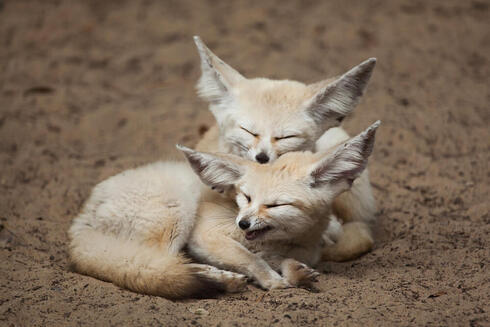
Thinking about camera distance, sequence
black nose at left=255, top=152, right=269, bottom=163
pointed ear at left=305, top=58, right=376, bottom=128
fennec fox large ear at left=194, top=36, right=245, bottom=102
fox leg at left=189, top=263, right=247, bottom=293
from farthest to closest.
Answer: fennec fox large ear at left=194, top=36, right=245, bottom=102 < pointed ear at left=305, top=58, right=376, bottom=128 < black nose at left=255, top=152, right=269, bottom=163 < fox leg at left=189, top=263, right=247, bottom=293

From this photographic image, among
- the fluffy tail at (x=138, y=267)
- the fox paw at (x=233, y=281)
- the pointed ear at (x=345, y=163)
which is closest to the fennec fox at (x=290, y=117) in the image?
the pointed ear at (x=345, y=163)

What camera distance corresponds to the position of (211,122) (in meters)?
5.90

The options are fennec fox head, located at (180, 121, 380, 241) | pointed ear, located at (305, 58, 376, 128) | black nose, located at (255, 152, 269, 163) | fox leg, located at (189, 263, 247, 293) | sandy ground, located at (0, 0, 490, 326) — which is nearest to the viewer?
sandy ground, located at (0, 0, 490, 326)

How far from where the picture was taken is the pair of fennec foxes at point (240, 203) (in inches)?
130

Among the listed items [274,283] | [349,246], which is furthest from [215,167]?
[349,246]

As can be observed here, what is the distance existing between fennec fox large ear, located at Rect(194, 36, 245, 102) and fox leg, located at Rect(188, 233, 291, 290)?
110 cm

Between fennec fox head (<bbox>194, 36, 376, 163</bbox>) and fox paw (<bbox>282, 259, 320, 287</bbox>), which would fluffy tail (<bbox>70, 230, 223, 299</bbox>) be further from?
fennec fox head (<bbox>194, 36, 376, 163</bbox>)

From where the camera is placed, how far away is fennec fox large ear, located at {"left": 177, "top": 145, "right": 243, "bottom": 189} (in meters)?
3.45

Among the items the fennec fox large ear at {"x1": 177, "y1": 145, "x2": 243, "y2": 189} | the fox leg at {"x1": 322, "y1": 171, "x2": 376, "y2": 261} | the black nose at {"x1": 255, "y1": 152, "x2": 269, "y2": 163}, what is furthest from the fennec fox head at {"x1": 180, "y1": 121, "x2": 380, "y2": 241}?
the fox leg at {"x1": 322, "y1": 171, "x2": 376, "y2": 261}

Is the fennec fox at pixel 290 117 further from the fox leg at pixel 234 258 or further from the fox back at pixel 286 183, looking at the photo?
the fox leg at pixel 234 258

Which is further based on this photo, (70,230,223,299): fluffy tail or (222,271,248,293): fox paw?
(222,271,248,293): fox paw

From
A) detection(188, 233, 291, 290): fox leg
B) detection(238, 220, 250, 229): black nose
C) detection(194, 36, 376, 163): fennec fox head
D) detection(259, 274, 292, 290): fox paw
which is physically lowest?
detection(259, 274, 292, 290): fox paw

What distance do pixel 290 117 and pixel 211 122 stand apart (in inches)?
87.7

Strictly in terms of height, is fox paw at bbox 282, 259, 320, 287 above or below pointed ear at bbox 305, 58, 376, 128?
below
